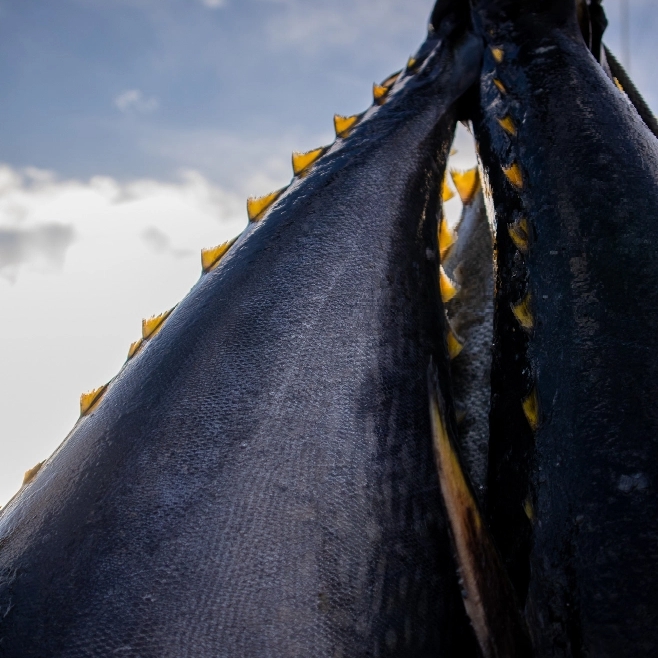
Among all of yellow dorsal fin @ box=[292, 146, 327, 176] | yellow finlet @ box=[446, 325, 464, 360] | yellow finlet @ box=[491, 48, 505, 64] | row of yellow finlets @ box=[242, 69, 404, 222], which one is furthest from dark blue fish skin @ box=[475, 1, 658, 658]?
yellow dorsal fin @ box=[292, 146, 327, 176]

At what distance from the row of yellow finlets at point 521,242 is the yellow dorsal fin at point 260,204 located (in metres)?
0.74

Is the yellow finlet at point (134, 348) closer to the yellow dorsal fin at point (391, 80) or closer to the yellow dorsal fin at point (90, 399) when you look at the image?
the yellow dorsal fin at point (90, 399)

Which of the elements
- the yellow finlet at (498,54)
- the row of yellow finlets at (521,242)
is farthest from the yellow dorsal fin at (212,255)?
the yellow finlet at (498,54)

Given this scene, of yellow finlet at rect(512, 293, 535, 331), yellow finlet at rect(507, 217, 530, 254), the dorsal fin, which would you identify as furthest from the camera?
yellow finlet at rect(507, 217, 530, 254)

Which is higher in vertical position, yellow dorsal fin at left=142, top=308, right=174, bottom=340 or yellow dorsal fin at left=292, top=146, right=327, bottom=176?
yellow dorsal fin at left=292, top=146, right=327, bottom=176

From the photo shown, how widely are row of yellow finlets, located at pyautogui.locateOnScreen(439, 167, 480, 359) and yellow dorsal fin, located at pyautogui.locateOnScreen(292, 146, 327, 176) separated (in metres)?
0.45

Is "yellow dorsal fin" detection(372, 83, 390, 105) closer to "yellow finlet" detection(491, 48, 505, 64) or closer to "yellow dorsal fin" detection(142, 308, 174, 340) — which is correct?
"yellow finlet" detection(491, 48, 505, 64)

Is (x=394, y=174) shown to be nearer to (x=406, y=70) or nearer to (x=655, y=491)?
(x=406, y=70)

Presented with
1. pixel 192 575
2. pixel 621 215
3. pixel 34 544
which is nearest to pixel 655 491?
pixel 621 215

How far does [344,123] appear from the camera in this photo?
230 centimetres

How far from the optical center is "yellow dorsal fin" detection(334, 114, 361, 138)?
7.47 ft

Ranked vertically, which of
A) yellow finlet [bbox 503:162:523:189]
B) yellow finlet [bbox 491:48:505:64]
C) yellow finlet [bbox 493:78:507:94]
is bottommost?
yellow finlet [bbox 503:162:523:189]

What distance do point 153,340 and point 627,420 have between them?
4.27 feet

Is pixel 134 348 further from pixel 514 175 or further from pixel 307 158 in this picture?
pixel 514 175
